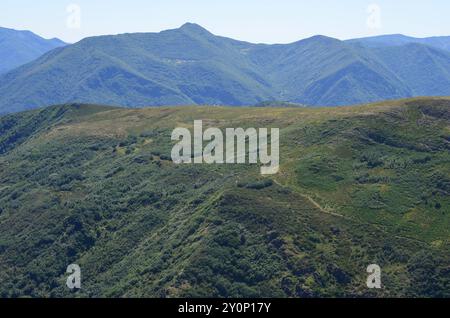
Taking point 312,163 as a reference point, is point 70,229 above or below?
below

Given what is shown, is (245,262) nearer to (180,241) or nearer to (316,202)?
(180,241)

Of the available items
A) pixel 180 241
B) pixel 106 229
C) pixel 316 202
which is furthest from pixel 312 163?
pixel 106 229

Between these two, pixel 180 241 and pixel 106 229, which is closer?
pixel 180 241
